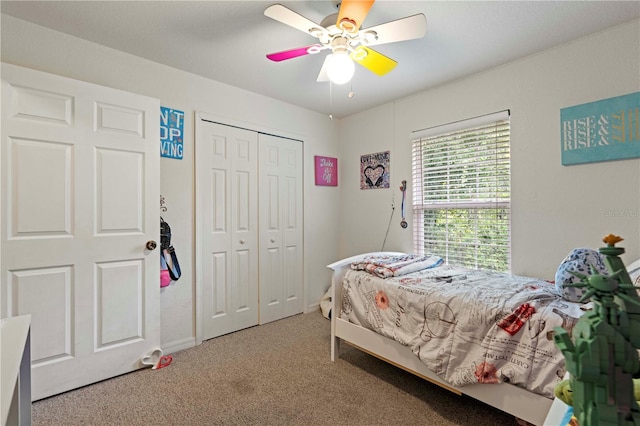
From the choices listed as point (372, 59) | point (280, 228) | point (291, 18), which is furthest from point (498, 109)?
point (280, 228)

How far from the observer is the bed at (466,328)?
1.43 m

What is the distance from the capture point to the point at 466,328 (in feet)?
5.49

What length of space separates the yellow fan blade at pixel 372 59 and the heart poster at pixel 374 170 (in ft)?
4.66

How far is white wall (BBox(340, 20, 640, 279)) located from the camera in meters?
1.94

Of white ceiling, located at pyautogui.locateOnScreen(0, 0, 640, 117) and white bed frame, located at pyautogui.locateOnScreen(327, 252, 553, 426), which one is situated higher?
white ceiling, located at pyautogui.locateOnScreen(0, 0, 640, 117)

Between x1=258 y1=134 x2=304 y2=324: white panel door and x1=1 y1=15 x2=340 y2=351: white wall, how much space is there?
126 millimetres

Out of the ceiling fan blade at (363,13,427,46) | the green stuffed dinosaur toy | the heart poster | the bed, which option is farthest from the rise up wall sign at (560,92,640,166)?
the green stuffed dinosaur toy

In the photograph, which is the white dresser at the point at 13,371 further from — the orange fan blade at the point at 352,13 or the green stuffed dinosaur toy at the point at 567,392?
the orange fan blade at the point at 352,13

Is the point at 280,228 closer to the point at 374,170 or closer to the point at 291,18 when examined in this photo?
the point at 374,170

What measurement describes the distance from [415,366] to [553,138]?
1.89 metres

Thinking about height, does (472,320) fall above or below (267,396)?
above

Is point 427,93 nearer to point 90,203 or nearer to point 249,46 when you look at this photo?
point 249,46

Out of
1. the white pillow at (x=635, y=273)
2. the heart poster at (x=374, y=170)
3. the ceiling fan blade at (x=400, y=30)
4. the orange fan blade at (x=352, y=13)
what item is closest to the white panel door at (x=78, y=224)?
the orange fan blade at (x=352, y=13)

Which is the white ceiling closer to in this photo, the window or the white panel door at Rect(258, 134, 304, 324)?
the window
